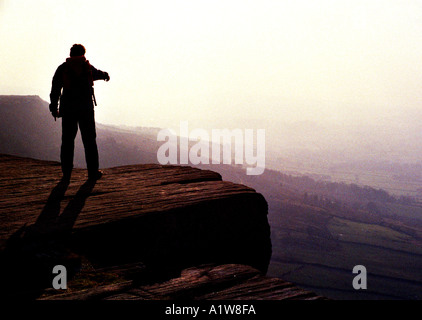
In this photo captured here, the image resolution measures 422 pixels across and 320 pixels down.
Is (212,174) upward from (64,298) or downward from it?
upward

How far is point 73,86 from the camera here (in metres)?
13.0

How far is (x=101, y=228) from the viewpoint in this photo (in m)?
8.75

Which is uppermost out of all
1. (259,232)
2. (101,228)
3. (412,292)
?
(101,228)

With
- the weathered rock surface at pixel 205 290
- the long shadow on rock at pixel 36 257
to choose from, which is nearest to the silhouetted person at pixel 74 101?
the long shadow on rock at pixel 36 257

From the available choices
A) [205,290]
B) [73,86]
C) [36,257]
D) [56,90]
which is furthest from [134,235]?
[56,90]

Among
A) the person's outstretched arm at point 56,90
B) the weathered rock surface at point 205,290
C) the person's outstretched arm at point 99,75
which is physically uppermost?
the person's outstretched arm at point 99,75

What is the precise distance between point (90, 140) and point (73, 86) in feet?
5.85

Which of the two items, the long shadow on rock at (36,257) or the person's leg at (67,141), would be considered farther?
the person's leg at (67,141)

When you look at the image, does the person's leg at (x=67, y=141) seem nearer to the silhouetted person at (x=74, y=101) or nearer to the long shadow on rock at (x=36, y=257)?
the silhouetted person at (x=74, y=101)

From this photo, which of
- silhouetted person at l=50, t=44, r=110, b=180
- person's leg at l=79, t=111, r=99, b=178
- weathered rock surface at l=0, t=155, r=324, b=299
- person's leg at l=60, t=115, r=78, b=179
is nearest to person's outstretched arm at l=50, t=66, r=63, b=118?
silhouetted person at l=50, t=44, r=110, b=180

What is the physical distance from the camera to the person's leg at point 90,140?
1327cm
